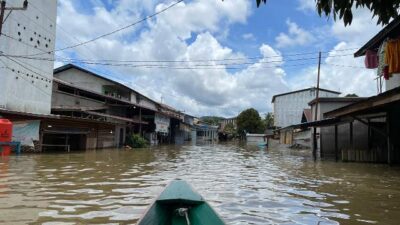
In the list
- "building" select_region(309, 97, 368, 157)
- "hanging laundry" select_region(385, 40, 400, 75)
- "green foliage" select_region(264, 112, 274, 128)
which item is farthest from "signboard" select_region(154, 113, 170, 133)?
"green foliage" select_region(264, 112, 274, 128)

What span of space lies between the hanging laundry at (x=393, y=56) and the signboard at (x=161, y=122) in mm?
30455

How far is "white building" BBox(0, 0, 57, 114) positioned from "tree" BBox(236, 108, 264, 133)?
2292 inches

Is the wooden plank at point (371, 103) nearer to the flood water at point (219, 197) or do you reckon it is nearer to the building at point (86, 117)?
the flood water at point (219, 197)

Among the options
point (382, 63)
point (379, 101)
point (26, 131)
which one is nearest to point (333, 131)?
point (382, 63)

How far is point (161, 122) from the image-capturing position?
146 feet

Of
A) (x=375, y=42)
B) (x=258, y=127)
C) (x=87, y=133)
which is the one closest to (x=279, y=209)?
(x=375, y=42)

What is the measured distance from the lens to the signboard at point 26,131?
68.3 ft

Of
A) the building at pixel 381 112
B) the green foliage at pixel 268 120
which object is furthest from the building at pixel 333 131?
the green foliage at pixel 268 120

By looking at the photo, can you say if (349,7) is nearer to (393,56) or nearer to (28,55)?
(393,56)

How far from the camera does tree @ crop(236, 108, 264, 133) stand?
261 ft

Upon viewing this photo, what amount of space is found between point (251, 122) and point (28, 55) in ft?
201

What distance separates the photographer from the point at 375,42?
17203mm

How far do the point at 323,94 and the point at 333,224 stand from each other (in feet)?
157

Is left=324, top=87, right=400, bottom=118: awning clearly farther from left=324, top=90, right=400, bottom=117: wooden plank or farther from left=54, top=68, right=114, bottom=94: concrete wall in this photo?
left=54, top=68, right=114, bottom=94: concrete wall
